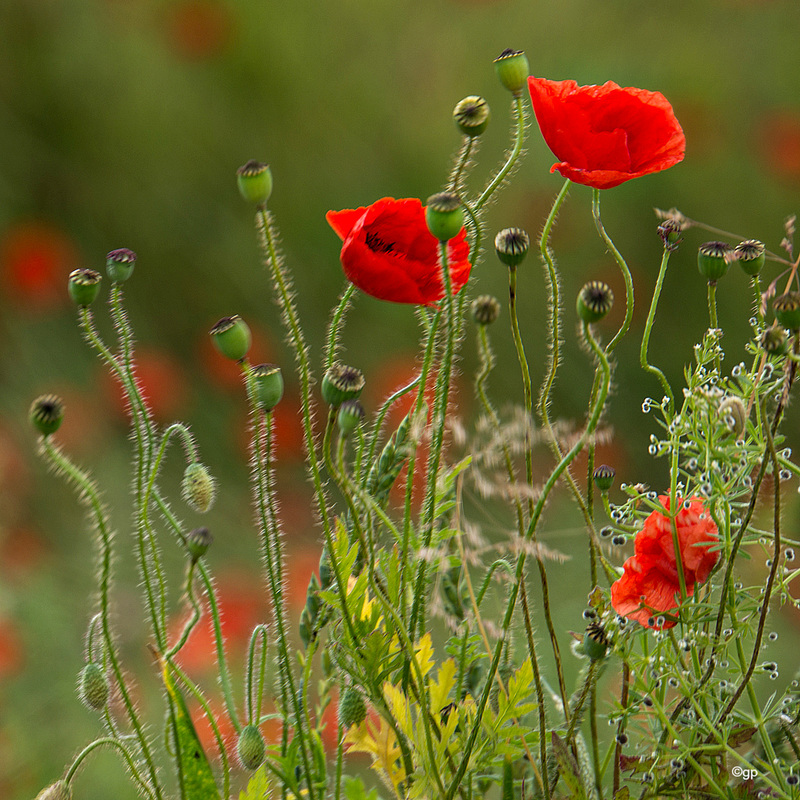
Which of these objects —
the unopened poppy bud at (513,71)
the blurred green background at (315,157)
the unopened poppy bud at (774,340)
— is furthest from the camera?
the blurred green background at (315,157)

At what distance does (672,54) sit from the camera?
1.63 metres

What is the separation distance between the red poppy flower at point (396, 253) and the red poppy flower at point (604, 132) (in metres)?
0.05

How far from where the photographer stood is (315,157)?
63.2 inches

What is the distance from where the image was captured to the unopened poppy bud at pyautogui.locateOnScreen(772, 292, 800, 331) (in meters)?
0.33

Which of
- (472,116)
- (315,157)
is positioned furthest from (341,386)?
(315,157)

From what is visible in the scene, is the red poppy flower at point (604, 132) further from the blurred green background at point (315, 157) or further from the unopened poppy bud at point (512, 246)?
the blurred green background at point (315, 157)

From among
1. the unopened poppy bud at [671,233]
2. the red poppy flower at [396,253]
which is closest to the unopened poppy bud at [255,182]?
the red poppy flower at [396,253]

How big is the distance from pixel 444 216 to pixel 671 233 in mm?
104

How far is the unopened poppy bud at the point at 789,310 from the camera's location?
0.33 meters

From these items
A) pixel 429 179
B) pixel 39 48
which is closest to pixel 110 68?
pixel 39 48

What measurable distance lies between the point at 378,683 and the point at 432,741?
0.03 meters

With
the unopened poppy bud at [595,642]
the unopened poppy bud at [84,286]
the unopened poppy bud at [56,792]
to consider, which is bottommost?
the unopened poppy bud at [56,792]

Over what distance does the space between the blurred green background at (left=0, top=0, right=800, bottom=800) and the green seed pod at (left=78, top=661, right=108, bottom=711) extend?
1062 mm

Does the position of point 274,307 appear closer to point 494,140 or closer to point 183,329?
point 183,329
